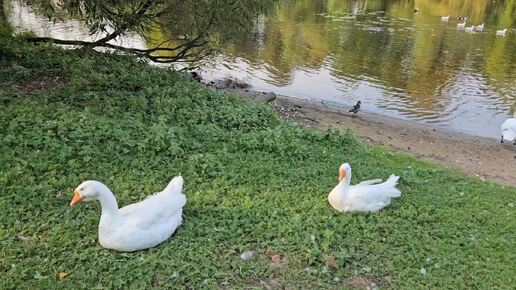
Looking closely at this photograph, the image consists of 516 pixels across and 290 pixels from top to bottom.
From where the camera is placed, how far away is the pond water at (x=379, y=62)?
687 inches

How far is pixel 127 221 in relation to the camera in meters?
5.01

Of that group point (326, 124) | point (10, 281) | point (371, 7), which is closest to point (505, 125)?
point (326, 124)

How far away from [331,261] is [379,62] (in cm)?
1896

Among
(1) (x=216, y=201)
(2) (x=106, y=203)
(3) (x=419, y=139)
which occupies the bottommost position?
(3) (x=419, y=139)

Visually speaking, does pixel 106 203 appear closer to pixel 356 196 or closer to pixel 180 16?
pixel 356 196

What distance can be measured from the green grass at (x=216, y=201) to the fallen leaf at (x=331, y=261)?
0.17 feet

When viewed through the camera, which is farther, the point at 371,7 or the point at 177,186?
the point at 371,7

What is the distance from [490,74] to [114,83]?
17.9 meters

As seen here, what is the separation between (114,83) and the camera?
9719 millimetres

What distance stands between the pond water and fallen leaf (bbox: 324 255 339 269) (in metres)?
8.34

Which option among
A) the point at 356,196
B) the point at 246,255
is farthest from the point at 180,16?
the point at 246,255

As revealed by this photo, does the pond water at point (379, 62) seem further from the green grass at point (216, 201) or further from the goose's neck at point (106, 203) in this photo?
the goose's neck at point (106, 203)

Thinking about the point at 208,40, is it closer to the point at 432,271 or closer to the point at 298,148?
the point at 298,148

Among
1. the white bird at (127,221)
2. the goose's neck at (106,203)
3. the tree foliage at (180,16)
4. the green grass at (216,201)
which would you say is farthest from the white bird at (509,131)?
the goose's neck at (106,203)
